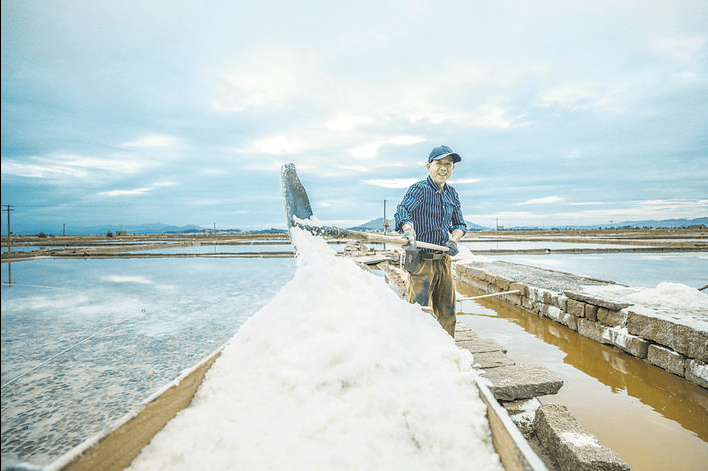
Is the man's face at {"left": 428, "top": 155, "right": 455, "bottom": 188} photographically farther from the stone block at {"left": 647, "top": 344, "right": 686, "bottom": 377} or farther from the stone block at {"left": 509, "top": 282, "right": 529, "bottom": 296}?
the stone block at {"left": 509, "top": 282, "right": 529, "bottom": 296}

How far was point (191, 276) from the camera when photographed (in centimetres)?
821

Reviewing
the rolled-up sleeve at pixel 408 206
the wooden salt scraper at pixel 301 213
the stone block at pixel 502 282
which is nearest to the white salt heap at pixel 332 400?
the wooden salt scraper at pixel 301 213

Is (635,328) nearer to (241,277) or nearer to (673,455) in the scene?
(673,455)

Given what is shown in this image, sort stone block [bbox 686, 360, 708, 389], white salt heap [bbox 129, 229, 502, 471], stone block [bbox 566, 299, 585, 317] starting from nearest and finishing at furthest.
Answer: white salt heap [bbox 129, 229, 502, 471] → stone block [bbox 686, 360, 708, 389] → stone block [bbox 566, 299, 585, 317]

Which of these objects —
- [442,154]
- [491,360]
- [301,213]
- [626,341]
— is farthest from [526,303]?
[301,213]

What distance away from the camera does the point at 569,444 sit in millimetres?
1471

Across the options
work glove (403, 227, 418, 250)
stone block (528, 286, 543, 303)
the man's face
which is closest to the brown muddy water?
stone block (528, 286, 543, 303)

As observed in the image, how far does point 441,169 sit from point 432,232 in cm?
45

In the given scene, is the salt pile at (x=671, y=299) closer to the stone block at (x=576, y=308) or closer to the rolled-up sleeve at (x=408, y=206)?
the stone block at (x=576, y=308)

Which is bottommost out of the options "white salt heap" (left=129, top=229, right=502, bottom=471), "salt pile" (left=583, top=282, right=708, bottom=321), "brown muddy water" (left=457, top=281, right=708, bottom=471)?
"brown muddy water" (left=457, top=281, right=708, bottom=471)

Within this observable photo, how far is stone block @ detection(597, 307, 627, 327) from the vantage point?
10.9 ft

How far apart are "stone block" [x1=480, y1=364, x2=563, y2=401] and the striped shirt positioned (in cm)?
96

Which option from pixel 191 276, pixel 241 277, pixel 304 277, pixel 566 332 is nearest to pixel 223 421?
pixel 304 277

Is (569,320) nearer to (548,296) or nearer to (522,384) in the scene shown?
(548,296)
